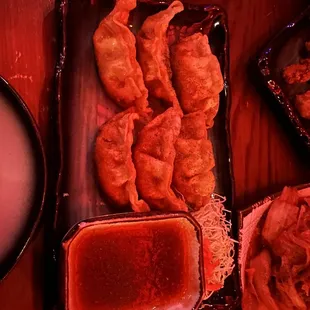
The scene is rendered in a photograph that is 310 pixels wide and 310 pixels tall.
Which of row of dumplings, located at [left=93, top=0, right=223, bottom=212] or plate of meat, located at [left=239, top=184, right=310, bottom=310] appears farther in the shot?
plate of meat, located at [left=239, top=184, right=310, bottom=310]

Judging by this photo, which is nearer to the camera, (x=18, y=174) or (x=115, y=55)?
(x=18, y=174)

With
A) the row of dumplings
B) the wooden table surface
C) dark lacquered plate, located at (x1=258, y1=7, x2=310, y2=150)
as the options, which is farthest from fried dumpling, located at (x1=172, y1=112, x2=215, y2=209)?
dark lacquered plate, located at (x1=258, y1=7, x2=310, y2=150)

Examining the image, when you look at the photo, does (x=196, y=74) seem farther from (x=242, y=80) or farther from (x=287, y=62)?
(x=287, y=62)

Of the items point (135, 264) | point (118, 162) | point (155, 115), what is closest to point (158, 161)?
point (118, 162)

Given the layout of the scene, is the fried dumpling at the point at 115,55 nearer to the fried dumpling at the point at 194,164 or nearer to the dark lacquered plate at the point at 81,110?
the dark lacquered plate at the point at 81,110

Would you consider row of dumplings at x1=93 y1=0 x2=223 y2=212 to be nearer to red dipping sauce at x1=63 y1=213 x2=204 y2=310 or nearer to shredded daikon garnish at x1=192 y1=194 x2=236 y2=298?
shredded daikon garnish at x1=192 y1=194 x2=236 y2=298

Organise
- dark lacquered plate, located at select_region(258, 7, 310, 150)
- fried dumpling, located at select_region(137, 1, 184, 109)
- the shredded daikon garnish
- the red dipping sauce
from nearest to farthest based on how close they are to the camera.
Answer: the red dipping sauce → fried dumpling, located at select_region(137, 1, 184, 109) → the shredded daikon garnish → dark lacquered plate, located at select_region(258, 7, 310, 150)
